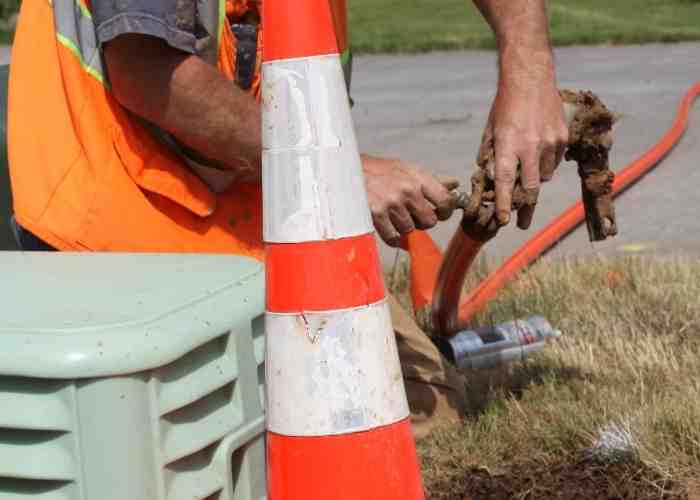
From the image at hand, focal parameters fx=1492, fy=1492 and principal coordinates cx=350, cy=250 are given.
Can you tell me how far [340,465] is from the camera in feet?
7.58

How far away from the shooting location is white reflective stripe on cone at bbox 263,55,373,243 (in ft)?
7.35

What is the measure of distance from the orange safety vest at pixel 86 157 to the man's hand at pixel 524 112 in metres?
0.57

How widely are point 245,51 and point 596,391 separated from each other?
111 centimetres

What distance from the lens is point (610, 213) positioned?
3.14 meters

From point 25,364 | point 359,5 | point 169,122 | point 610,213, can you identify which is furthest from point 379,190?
point 359,5

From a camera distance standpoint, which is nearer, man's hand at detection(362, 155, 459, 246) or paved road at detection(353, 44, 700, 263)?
man's hand at detection(362, 155, 459, 246)

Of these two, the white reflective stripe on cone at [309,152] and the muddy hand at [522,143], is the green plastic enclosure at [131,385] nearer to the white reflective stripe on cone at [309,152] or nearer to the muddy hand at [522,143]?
the white reflective stripe on cone at [309,152]

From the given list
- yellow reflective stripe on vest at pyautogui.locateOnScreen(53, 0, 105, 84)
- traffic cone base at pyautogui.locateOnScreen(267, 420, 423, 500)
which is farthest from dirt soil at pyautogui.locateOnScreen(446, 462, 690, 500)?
yellow reflective stripe on vest at pyautogui.locateOnScreen(53, 0, 105, 84)

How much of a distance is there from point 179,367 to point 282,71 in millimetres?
475

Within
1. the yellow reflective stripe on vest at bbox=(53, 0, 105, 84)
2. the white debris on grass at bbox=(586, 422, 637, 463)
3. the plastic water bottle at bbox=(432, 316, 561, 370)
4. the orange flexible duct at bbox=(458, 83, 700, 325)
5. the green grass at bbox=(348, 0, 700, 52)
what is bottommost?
the white debris on grass at bbox=(586, 422, 637, 463)

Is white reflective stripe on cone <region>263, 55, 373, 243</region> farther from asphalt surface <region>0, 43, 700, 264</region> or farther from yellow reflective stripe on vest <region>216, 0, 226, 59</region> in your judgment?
asphalt surface <region>0, 43, 700, 264</region>

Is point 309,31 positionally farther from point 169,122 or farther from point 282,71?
point 169,122

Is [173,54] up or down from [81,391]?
up

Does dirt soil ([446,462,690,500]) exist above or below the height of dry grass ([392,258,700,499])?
below
